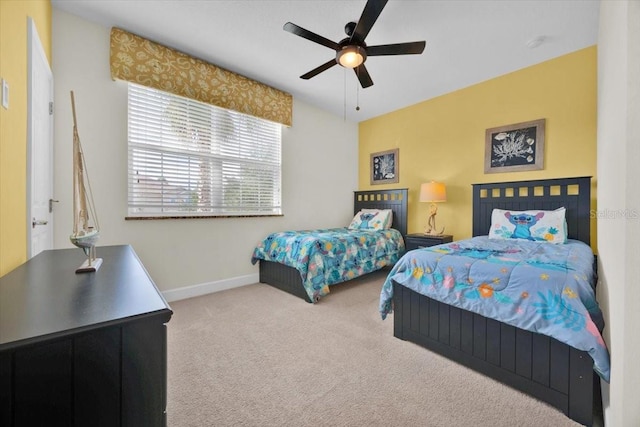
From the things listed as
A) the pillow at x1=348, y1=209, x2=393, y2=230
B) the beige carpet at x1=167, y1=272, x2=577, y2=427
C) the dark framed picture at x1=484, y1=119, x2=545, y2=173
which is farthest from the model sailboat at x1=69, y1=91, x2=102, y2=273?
the dark framed picture at x1=484, y1=119, x2=545, y2=173

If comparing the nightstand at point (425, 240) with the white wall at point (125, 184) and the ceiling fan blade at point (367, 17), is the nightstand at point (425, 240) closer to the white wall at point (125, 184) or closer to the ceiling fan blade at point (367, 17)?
the white wall at point (125, 184)

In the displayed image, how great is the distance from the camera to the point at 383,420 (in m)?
1.29

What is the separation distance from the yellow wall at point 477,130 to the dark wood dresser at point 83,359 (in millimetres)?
3698

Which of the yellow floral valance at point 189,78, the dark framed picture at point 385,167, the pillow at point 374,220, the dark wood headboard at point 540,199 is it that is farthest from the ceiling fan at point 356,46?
the pillow at point 374,220

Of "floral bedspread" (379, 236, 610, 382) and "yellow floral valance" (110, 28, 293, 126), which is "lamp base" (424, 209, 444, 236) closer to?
"floral bedspread" (379, 236, 610, 382)

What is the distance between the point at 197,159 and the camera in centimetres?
305

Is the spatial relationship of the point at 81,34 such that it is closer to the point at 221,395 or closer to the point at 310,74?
the point at 310,74

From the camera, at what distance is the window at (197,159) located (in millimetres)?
2680

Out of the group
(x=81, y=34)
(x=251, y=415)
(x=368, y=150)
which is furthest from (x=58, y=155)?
(x=368, y=150)

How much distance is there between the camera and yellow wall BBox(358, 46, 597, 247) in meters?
2.70

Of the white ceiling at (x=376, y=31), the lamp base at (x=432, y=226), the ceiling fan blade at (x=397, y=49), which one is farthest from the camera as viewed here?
the lamp base at (x=432, y=226)

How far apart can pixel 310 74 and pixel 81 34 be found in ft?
6.77

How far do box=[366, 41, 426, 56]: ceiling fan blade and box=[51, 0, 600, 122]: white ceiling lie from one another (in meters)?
0.35

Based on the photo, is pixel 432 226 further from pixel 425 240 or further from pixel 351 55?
pixel 351 55
